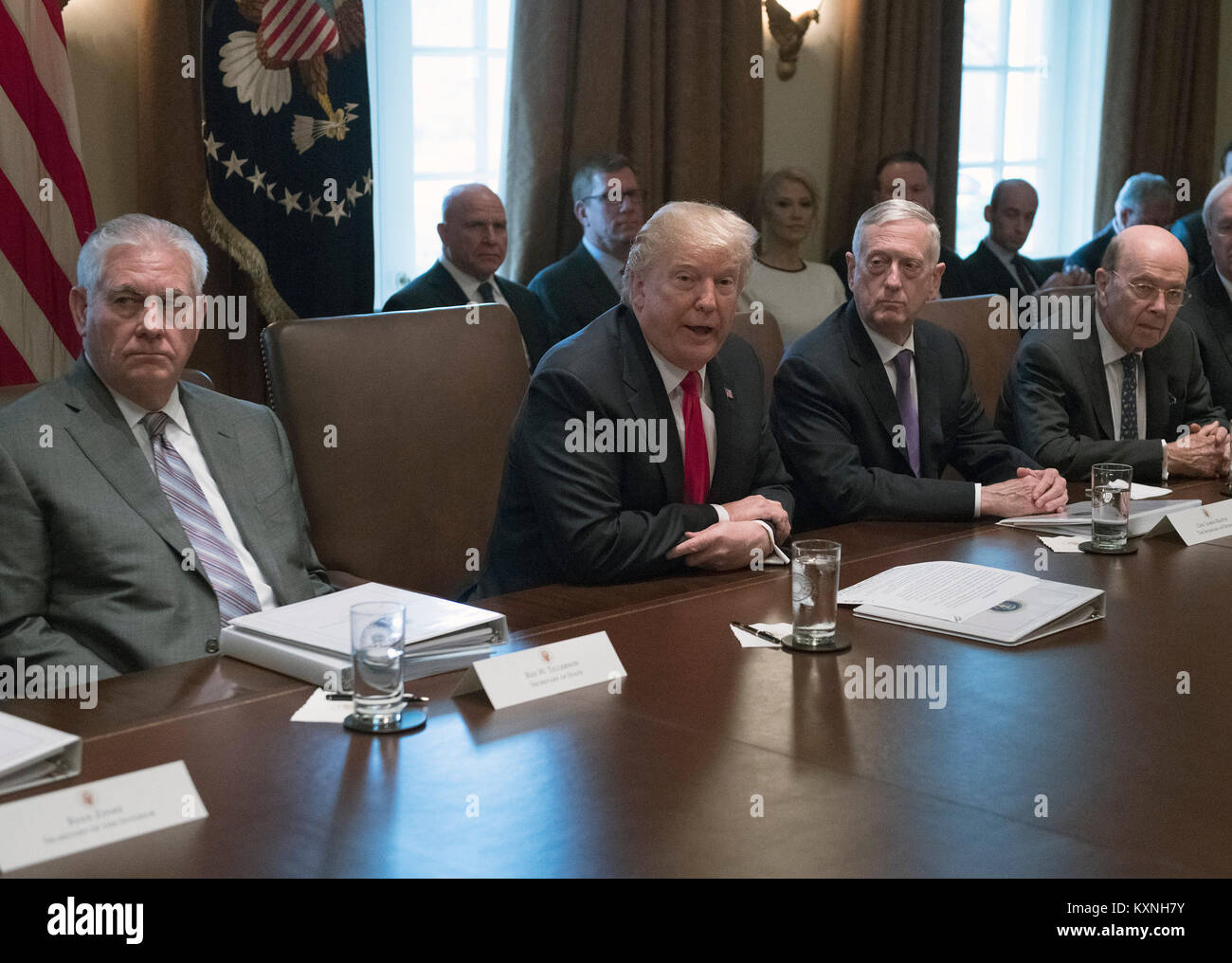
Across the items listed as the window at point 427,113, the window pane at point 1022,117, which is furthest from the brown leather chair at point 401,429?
the window pane at point 1022,117

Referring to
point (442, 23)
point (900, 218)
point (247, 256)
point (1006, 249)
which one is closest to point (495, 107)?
point (442, 23)

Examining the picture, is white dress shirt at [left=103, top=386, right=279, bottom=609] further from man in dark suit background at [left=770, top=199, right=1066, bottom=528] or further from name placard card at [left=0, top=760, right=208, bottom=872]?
man in dark suit background at [left=770, top=199, right=1066, bottom=528]

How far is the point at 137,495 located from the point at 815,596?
1077 mm

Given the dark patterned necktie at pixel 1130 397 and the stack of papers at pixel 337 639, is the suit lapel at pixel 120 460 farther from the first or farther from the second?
the dark patterned necktie at pixel 1130 397

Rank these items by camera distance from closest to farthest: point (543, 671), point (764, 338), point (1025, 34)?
point (543, 671) → point (764, 338) → point (1025, 34)

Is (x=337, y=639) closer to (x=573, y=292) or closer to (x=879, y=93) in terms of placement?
(x=573, y=292)

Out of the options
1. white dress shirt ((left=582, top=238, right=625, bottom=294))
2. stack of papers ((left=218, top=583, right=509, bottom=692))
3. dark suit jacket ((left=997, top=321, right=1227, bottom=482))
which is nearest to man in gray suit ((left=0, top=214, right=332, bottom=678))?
stack of papers ((left=218, top=583, right=509, bottom=692))

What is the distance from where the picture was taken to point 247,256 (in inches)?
152

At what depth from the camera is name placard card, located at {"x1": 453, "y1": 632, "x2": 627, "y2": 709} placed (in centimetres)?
158

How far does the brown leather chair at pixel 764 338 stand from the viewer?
3.27 meters

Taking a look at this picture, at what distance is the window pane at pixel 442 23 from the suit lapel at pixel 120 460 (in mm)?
2939

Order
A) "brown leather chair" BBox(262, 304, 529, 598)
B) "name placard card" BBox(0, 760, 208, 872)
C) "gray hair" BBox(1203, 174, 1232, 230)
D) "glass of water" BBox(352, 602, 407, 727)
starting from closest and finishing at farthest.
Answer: "name placard card" BBox(0, 760, 208, 872), "glass of water" BBox(352, 602, 407, 727), "brown leather chair" BBox(262, 304, 529, 598), "gray hair" BBox(1203, 174, 1232, 230)

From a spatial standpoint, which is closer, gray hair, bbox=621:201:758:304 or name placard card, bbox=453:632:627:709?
name placard card, bbox=453:632:627:709
